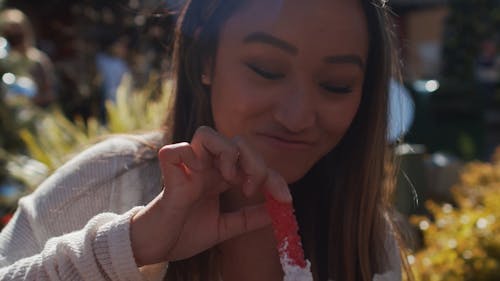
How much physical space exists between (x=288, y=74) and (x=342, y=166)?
45 cm

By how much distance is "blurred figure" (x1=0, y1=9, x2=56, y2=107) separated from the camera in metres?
4.59

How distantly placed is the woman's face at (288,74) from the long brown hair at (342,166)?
149mm

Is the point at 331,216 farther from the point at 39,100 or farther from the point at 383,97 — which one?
the point at 39,100

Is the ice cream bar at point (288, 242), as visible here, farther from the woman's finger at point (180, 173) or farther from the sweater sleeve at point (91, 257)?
the sweater sleeve at point (91, 257)

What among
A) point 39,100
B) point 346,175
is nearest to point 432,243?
point 346,175

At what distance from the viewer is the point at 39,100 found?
605cm

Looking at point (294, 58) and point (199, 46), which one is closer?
point (294, 58)

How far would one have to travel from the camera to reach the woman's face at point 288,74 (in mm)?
1430

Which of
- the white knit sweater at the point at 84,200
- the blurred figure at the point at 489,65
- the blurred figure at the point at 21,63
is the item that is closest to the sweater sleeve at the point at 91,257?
the white knit sweater at the point at 84,200

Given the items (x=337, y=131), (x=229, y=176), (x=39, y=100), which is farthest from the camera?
(x=39, y=100)

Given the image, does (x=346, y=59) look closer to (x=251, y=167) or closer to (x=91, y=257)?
(x=251, y=167)

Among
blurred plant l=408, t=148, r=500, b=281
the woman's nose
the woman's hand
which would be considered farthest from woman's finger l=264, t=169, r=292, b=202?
blurred plant l=408, t=148, r=500, b=281

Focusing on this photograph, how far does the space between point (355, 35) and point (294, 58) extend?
172mm

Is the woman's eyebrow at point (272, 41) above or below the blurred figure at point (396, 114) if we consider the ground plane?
above
